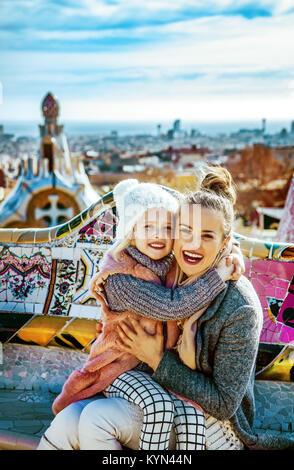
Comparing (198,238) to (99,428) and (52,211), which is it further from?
(52,211)

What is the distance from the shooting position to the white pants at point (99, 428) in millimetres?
2174

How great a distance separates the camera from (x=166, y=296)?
232 cm

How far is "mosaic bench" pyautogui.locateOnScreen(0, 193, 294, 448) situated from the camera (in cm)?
307

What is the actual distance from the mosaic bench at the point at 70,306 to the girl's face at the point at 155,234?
36.6 inches

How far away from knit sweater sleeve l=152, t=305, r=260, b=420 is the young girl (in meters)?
0.06

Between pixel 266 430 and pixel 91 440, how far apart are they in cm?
125

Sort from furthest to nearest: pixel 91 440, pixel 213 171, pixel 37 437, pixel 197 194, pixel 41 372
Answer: pixel 41 372
pixel 37 437
pixel 213 171
pixel 197 194
pixel 91 440

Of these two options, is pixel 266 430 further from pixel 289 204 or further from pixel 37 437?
pixel 289 204

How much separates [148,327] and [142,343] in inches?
3.1

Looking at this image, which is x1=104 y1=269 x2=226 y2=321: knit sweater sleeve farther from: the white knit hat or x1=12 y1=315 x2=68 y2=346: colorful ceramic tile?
x1=12 y1=315 x2=68 y2=346: colorful ceramic tile

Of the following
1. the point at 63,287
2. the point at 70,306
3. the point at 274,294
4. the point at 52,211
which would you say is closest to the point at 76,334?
the point at 70,306

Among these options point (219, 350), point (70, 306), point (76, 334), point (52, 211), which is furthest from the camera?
point (52, 211)

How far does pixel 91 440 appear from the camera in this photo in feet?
7.13
